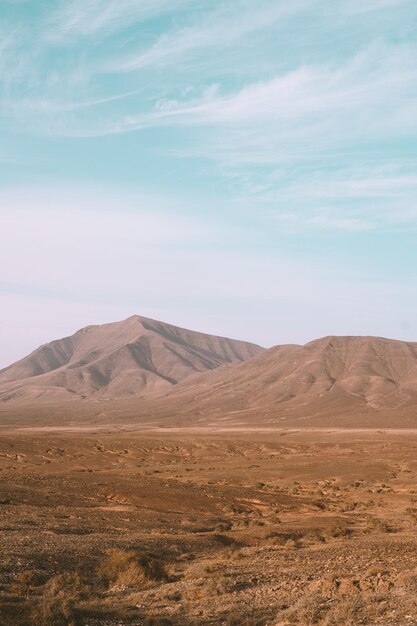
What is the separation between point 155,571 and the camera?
18.2 metres

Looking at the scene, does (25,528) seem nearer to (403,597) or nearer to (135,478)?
(403,597)

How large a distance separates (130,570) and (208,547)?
5996mm

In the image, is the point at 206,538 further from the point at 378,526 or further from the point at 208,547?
the point at 378,526

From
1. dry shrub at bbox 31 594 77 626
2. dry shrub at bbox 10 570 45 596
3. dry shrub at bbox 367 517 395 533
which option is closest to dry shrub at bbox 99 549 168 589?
dry shrub at bbox 10 570 45 596

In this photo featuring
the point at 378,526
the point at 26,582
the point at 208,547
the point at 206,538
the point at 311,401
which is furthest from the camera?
the point at 311,401

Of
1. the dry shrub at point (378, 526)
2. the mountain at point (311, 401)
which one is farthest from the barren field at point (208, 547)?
the mountain at point (311, 401)

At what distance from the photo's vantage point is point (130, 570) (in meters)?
17.7

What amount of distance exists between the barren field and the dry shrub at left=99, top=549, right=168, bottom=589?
0.04m

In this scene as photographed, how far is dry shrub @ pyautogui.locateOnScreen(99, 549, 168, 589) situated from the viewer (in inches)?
683

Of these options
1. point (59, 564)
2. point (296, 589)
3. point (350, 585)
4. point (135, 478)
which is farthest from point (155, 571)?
point (135, 478)

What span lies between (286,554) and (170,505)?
1499 centimetres

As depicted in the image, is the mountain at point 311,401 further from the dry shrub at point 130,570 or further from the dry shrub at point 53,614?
the dry shrub at point 53,614

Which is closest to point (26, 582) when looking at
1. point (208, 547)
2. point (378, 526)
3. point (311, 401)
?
point (208, 547)

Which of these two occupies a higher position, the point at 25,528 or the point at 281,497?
the point at 25,528
